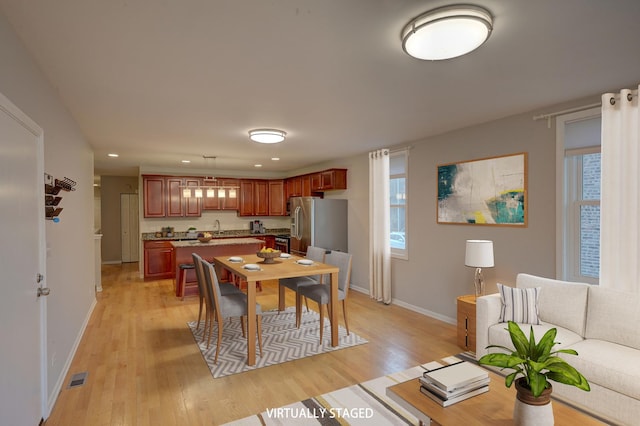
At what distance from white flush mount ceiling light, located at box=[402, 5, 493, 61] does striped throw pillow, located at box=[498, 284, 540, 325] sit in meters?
2.23

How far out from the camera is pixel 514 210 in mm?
3662

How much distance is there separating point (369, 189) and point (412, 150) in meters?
1.03

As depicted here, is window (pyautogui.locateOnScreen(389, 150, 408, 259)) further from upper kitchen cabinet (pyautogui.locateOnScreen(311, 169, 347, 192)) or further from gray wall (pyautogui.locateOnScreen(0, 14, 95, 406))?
gray wall (pyautogui.locateOnScreen(0, 14, 95, 406))

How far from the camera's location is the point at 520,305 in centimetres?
Result: 302

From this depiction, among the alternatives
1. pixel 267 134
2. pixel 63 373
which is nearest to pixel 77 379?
pixel 63 373

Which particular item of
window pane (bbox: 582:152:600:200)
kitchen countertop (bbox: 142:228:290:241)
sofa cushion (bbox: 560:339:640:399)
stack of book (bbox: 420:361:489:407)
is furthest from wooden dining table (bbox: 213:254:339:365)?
kitchen countertop (bbox: 142:228:290:241)

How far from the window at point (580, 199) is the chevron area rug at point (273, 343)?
234 centimetres

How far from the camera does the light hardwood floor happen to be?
8.12 feet

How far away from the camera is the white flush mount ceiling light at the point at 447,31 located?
65.8 inches

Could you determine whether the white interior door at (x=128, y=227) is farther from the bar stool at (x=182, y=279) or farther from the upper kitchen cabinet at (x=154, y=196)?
the bar stool at (x=182, y=279)

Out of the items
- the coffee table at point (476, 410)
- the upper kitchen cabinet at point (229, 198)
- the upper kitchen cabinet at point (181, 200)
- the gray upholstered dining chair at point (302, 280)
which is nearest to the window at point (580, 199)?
the coffee table at point (476, 410)

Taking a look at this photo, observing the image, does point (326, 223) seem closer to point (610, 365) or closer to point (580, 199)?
point (580, 199)

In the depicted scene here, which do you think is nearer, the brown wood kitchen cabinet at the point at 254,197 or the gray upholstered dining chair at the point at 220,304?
the gray upholstered dining chair at the point at 220,304

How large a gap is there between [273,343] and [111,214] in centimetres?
771
